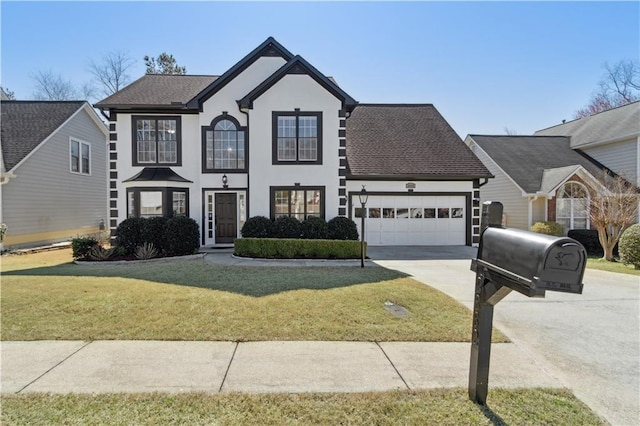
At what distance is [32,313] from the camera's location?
5684mm

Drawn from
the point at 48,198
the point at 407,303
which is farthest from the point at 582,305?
the point at 48,198

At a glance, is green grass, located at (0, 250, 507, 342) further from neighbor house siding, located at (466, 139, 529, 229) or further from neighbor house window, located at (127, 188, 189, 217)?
neighbor house siding, located at (466, 139, 529, 229)

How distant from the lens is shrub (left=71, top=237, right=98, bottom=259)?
11.5m

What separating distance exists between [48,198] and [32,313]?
1419cm

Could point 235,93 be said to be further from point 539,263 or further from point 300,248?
point 539,263

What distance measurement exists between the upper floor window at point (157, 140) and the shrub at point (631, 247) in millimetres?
17859

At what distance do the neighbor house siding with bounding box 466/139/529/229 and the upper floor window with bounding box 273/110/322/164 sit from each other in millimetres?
11848

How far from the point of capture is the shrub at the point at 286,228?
1312 cm

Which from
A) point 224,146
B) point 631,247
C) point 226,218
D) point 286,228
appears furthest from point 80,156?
point 631,247

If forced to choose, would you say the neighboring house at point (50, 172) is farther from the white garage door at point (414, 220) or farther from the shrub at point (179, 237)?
the white garage door at point (414, 220)

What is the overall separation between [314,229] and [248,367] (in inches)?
368

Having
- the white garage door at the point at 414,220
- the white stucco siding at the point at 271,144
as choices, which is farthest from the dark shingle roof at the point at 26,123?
the white garage door at the point at 414,220

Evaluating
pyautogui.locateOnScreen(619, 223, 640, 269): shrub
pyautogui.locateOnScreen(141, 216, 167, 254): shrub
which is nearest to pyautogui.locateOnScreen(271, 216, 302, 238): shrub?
pyautogui.locateOnScreen(141, 216, 167, 254): shrub

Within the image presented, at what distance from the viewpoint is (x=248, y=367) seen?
13.0 ft
